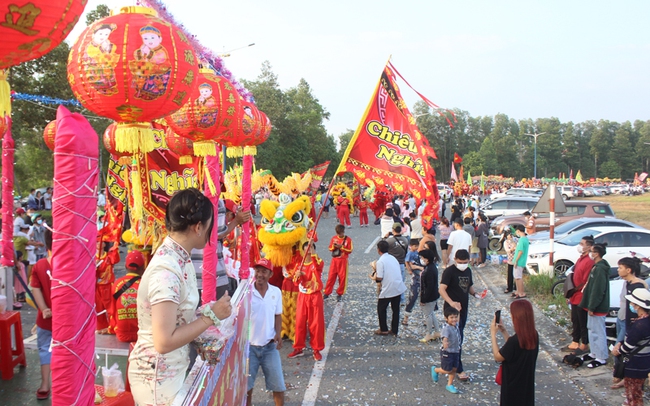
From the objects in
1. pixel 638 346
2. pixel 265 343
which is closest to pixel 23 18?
pixel 265 343

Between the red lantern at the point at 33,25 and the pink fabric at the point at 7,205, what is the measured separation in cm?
484

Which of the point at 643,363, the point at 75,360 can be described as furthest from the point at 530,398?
the point at 75,360

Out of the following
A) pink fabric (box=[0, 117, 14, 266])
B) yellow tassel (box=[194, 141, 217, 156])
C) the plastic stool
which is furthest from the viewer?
pink fabric (box=[0, 117, 14, 266])

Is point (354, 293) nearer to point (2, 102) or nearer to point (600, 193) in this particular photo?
point (2, 102)

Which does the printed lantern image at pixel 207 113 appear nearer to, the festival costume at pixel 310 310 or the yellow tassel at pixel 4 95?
the yellow tassel at pixel 4 95

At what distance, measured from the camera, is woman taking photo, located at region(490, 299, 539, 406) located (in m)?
4.04

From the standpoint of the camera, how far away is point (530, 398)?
4.11m

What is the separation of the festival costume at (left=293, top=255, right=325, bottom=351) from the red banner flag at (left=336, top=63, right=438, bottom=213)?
155cm

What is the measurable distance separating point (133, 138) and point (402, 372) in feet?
15.2

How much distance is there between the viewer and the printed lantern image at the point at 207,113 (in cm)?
483

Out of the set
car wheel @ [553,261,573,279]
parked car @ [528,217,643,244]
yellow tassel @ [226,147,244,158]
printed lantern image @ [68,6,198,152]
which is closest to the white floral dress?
printed lantern image @ [68,6,198,152]

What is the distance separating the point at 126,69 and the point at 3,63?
903 mm

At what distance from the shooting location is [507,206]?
23.8 meters

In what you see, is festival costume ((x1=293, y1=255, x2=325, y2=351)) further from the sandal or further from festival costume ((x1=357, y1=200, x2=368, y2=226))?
festival costume ((x1=357, y1=200, x2=368, y2=226))
